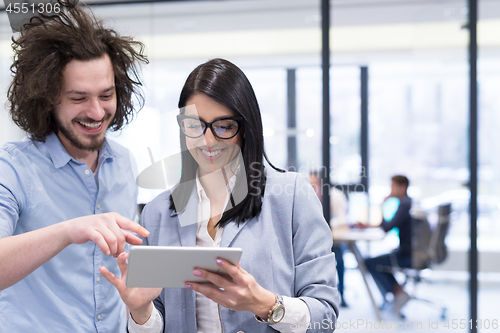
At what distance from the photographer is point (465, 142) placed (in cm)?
267

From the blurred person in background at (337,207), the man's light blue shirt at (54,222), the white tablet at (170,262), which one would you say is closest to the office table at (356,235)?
the blurred person in background at (337,207)

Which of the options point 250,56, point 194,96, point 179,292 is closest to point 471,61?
point 250,56

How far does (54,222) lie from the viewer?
4.10ft

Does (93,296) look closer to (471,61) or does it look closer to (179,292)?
(179,292)

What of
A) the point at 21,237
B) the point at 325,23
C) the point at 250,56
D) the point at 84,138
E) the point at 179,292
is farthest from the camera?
the point at 250,56

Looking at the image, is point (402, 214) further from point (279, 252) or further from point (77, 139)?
point (77, 139)

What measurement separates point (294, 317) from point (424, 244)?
215cm

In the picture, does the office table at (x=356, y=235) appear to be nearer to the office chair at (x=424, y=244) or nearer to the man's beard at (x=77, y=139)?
the office chair at (x=424, y=244)

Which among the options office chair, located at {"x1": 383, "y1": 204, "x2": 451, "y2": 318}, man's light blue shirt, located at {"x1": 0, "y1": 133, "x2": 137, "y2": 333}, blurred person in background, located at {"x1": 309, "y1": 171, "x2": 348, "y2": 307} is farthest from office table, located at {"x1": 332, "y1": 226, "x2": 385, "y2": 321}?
man's light blue shirt, located at {"x1": 0, "y1": 133, "x2": 137, "y2": 333}

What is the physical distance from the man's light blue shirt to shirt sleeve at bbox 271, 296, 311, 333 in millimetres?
686

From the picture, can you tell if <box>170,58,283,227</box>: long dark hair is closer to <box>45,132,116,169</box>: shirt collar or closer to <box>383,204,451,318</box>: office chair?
<box>45,132,116,169</box>: shirt collar

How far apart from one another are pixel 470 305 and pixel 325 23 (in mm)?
2185

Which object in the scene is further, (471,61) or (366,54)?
(366,54)

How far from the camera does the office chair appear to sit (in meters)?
2.76
